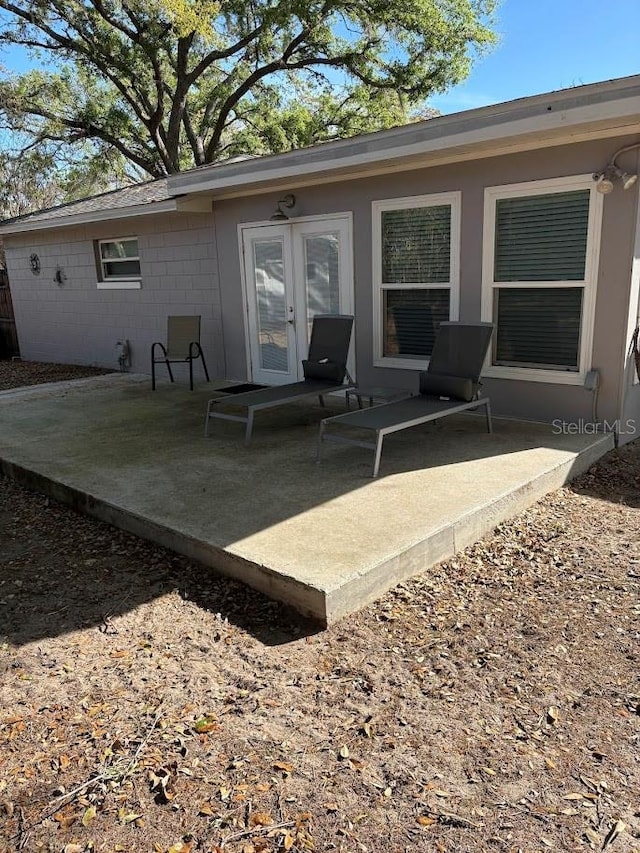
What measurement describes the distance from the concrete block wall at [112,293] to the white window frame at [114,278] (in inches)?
3.0

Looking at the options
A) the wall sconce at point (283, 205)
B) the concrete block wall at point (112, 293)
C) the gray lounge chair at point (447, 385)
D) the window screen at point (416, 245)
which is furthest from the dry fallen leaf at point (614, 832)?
the concrete block wall at point (112, 293)

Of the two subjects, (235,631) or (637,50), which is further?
(637,50)

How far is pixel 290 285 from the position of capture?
712cm

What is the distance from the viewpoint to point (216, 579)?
324cm

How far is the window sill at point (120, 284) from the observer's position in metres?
9.20

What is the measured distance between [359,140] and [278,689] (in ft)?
15.1

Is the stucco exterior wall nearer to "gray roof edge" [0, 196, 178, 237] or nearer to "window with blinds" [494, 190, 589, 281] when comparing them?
"window with blinds" [494, 190, 589, 281]

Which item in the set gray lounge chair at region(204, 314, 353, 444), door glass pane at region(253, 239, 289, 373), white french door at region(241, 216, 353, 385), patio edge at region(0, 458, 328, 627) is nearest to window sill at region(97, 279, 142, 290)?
white french door at region(241, 216, 353, 385)

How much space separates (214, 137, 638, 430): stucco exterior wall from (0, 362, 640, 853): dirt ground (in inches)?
76.7

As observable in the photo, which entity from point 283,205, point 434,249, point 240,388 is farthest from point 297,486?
point 283,205

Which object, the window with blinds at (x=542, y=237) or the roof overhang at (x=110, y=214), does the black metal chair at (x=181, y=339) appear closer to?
the roof overhang at (x=110, y=214)

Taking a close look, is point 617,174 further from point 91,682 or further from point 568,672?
point 91,682

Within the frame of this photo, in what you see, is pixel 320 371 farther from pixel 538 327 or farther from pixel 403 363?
pixel 538 327

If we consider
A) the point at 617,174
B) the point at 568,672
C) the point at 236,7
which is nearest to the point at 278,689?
the point at 568,672
